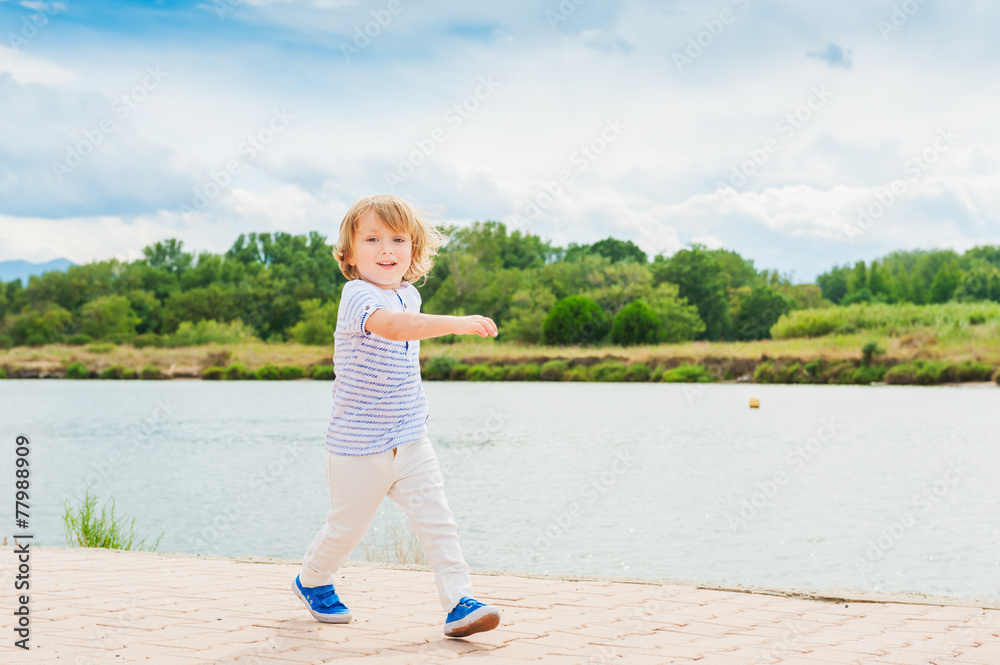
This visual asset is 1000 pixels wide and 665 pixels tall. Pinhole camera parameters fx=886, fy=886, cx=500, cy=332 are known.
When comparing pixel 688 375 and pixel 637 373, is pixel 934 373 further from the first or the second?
pixel 637 373

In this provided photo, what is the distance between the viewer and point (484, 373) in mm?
43281

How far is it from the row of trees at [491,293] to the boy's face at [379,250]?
45.4 m

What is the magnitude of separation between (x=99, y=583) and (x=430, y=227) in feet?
7.85

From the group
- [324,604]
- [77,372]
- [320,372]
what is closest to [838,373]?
[320,372]

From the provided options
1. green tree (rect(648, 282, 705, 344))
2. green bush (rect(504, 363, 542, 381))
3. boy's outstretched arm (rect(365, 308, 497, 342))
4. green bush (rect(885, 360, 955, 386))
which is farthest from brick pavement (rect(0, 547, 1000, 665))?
green tree (rect(648, 282, 705, 344))

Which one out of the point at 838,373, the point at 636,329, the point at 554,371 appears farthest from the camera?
the point at 636,329

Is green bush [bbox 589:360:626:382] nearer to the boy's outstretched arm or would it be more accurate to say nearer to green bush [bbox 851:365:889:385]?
green bush [bbox 851:365:889:385]

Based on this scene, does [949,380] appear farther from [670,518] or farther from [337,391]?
[337,391]

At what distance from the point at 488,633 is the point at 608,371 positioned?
38.1 meters

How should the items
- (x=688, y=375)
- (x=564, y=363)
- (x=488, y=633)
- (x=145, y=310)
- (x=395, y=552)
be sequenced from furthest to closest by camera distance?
(x=145, y=310) < (x=564, y=363) < (x=688, y=375) < (x=395, y=552) < (x=488, y=633)

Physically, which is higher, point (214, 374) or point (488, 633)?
point (488, 633)

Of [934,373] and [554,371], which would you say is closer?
[934,373]

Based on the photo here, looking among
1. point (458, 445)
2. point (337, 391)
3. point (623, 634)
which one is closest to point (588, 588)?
point (623, 634)

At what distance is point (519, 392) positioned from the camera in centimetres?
3500
